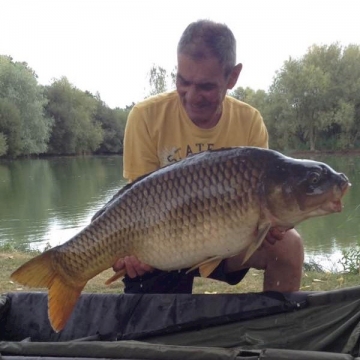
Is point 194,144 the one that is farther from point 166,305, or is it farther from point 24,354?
point 24,354

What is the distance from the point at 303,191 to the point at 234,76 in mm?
537

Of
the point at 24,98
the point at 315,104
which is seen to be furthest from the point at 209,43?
the point at 24,98

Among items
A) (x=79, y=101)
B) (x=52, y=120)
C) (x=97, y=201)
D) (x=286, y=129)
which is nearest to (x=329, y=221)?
(x=97, y=201)

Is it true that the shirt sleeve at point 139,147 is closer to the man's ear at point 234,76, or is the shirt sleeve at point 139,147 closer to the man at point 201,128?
the man at point 201,128

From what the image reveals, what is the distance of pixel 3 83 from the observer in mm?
22797

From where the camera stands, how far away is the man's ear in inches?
64.8

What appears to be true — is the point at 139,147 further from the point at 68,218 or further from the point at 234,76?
the point at 68,218

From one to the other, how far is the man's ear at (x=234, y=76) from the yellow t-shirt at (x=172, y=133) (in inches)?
5.8

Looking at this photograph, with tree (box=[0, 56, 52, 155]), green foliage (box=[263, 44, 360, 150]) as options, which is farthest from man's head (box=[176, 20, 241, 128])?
tree (box=[0, 56, 52, 155])

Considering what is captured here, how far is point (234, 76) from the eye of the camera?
5.47ft

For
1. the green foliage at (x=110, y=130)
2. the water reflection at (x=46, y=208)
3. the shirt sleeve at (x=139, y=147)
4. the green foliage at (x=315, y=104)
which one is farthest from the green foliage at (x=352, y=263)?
the green foliage at (x=110, y=130)

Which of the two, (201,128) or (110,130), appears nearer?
(201,128)

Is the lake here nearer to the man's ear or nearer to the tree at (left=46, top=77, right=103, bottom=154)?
the man's ear

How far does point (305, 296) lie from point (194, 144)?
0.57 meters
